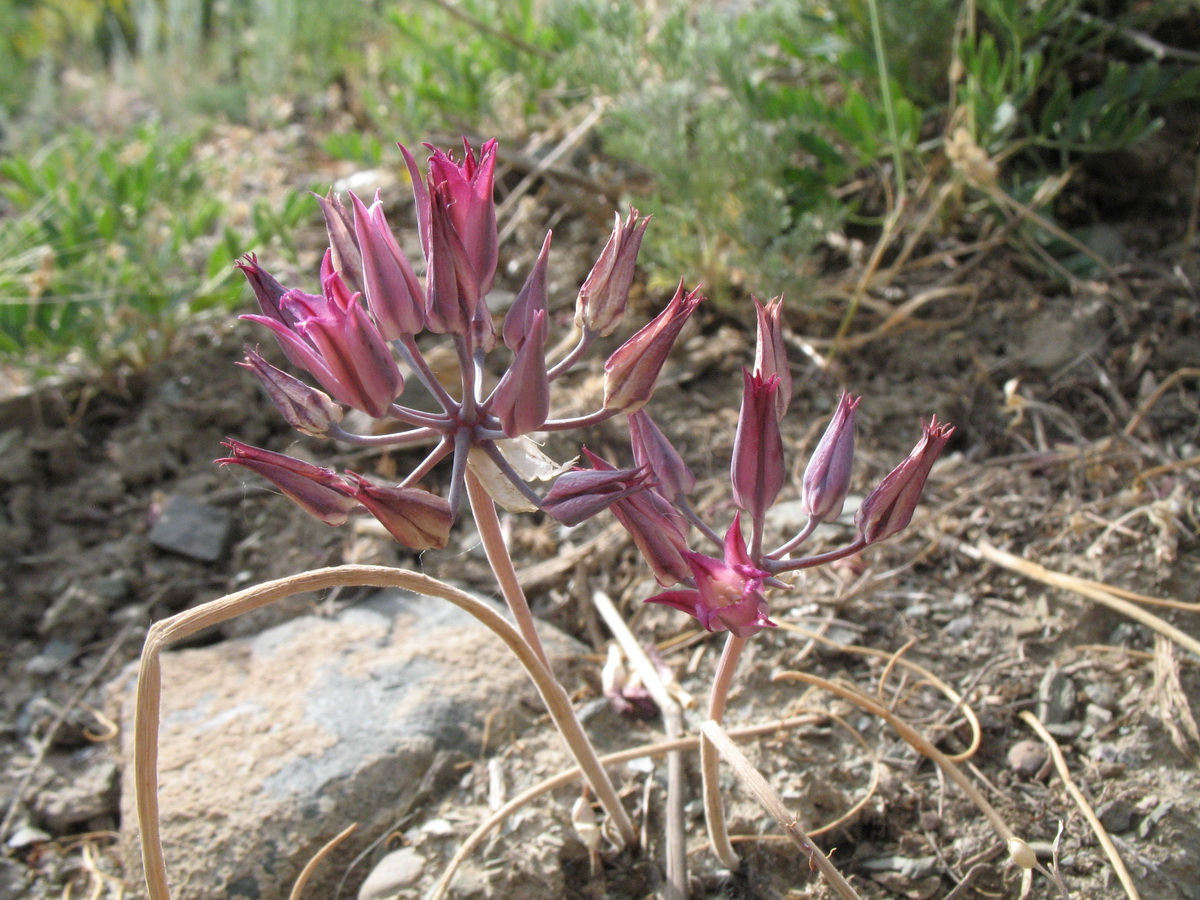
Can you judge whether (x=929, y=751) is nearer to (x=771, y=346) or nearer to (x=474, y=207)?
(x=771, y=346)

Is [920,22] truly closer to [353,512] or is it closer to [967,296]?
[967,296]

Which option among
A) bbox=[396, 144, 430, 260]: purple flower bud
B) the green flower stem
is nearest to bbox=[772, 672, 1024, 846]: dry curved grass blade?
the green flower stem

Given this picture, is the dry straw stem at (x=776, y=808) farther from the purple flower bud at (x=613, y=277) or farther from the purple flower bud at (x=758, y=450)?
the purple flower bud at (x=613, y=277)

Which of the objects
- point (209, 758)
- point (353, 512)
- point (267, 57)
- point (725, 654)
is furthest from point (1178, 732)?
point (267, 57)

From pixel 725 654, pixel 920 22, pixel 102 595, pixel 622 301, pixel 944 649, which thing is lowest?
pixel 102 595

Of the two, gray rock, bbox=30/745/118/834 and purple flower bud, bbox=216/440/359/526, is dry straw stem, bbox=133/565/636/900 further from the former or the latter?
gray rock, bbox=30/745/118/834
